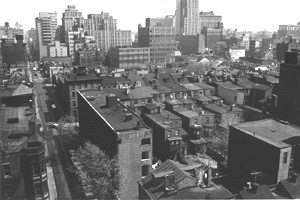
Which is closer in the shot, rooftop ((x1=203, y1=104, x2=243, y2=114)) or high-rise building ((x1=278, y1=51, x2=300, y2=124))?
high-rise building ((x1=278, y1=51, x2=300, y2=124))

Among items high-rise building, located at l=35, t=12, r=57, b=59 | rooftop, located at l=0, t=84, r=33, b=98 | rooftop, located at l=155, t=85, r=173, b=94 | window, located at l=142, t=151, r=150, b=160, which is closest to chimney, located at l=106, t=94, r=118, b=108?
window, located at l=142, t=151, r=150, b=160

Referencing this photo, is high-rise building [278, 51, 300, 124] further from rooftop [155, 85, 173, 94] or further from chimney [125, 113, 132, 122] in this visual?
chimney [125, 113, 132, 122]

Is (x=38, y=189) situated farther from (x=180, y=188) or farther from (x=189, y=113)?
(x=189, y=113)

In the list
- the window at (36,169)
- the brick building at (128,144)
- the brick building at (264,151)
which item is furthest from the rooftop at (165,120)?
the window at (36,169)

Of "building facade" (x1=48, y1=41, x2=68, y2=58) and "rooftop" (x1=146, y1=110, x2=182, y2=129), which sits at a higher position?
"building facade" (x1=48, y1=41, x2=68, y2=58)

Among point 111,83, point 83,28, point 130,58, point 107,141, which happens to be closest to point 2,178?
point 107,141

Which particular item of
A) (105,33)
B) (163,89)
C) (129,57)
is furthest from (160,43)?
(163,89)
